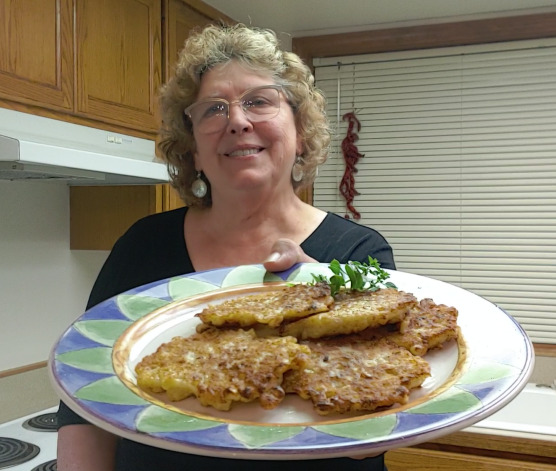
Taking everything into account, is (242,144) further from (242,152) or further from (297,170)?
(297,170)

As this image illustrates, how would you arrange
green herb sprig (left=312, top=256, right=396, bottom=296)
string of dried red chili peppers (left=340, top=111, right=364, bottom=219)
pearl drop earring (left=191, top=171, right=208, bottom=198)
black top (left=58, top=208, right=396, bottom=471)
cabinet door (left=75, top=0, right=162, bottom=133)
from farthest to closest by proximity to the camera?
string of dried red chili peppers (left=340, top=111, right=364, bottom=219) < cabinet door (left=75, top=0, right=162, bottom=133) < pearl drop earring (left=191, top=171, right=208, bottom=198) < black top (left=58, top=208, right=396, bottom=471) < green herb sprig (left=312, top=256, right=396, bottom=296)

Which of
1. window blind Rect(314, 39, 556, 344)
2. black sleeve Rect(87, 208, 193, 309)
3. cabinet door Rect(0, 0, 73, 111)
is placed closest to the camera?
black sleeve Rect(87, 208, 193, 309)

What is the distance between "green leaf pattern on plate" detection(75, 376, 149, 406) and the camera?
641mm

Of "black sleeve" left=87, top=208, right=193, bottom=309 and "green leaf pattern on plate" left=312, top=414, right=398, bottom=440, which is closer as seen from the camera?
"green leaf pattern on plate" left=312, top=414, right=398, bottom=440

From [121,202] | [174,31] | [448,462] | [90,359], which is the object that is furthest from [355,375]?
[174,31]

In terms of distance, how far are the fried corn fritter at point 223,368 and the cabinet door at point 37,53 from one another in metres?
1.21

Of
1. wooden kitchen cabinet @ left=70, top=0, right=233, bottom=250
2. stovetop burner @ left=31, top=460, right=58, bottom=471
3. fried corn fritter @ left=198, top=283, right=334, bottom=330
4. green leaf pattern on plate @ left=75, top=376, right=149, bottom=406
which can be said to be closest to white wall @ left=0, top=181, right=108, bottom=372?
wooden kitchen cabinet @ left=70, top=0, right=233, bottom=250

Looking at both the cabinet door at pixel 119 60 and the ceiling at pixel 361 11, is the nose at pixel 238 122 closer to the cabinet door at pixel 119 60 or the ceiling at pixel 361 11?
the cabinet door at pixel 119 60

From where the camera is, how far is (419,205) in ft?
10.4

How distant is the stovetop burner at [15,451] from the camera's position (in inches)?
70.1

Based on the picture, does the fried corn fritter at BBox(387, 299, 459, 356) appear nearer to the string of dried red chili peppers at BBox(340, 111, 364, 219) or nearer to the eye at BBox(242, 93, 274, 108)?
the eye at BBox(242, 93, 274, 108)

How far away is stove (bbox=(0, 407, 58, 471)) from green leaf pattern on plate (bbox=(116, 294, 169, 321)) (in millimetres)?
1069

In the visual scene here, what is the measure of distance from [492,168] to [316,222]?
213cm

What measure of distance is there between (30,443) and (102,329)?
136 centimetres
